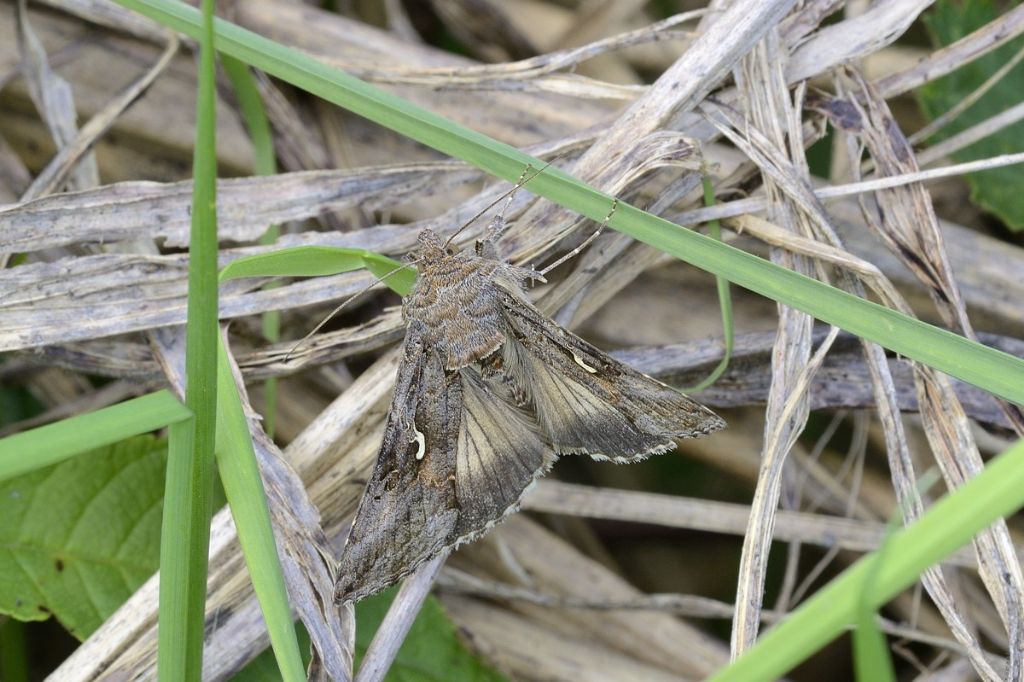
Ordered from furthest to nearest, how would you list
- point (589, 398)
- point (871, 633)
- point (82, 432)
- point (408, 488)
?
point (589, 398), point (408, 488), point (82, 432), point (871, 633)

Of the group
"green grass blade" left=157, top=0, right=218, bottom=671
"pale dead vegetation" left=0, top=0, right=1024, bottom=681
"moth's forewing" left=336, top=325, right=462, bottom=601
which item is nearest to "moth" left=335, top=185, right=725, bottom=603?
"moth's forewing" left=336, top=325, right=462, bottom=601

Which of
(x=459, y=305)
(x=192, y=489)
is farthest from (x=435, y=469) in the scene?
(x=192, y=489)

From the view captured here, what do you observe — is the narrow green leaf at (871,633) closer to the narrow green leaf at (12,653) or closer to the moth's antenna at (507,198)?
the moth's antenna at (507,198)

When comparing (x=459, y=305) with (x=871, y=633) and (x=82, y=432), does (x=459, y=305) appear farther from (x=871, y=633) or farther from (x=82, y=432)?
(x=871, y=633)

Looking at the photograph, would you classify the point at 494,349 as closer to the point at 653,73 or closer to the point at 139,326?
the point at 139,326

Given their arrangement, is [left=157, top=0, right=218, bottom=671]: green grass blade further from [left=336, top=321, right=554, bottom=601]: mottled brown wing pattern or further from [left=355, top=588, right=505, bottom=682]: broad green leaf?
[left=355, top=588, right=505, bottom=682]: broad green leaf

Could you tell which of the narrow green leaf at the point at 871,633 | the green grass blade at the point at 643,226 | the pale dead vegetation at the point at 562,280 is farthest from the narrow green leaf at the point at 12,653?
the narrow green leaf at the point at 871,633

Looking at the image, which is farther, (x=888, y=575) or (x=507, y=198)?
(x=507, y=198)

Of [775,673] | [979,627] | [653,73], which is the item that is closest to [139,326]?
[775,673]
